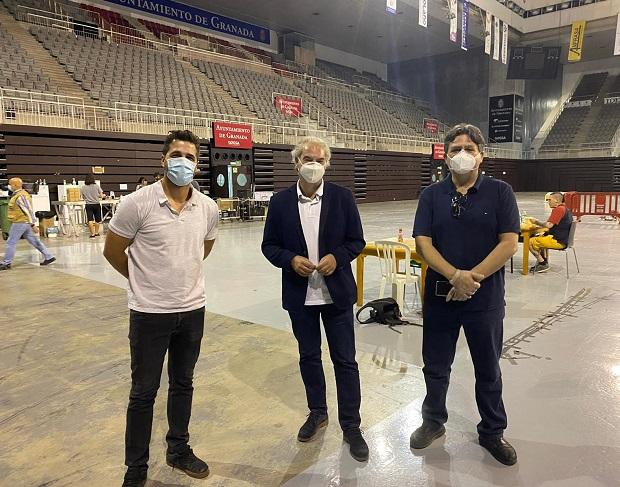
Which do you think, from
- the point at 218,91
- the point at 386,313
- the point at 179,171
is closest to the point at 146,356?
the point at 179,171

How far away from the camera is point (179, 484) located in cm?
202

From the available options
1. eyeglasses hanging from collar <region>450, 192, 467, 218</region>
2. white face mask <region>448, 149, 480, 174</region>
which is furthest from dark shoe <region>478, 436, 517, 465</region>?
white face mask <region>448, 149, 480, 174</region>

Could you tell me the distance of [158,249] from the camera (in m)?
1.92

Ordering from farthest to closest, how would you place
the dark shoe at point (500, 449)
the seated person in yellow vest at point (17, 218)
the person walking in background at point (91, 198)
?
1. the person walking in background at point (91, 198)
2. the seated person in yellow vest at point (17, 218)
3. the dark shoe at point (500, 449)

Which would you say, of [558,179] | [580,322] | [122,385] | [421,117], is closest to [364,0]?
[421,117]

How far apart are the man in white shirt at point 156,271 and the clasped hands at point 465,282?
1140 mm

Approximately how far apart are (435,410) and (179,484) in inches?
49.4

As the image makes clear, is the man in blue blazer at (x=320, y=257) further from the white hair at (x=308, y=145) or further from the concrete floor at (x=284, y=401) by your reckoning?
the concrete floor at (x=284, y=401)

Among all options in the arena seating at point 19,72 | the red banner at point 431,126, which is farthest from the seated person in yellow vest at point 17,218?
the red banner at point 431,126

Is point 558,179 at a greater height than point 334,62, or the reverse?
point 334,62

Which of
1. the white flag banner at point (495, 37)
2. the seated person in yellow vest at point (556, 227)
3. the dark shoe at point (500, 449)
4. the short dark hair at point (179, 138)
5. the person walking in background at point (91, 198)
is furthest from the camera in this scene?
the white flag banner at point (495, 37)

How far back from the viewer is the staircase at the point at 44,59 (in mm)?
14680

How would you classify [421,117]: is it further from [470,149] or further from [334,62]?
[470,149]

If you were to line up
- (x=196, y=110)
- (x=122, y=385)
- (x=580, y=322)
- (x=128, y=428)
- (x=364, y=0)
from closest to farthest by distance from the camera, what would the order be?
(x=128, y=428), (x=122, y=385), (x=580, y=322), (x=196, y=110), (x=364, y=0)
